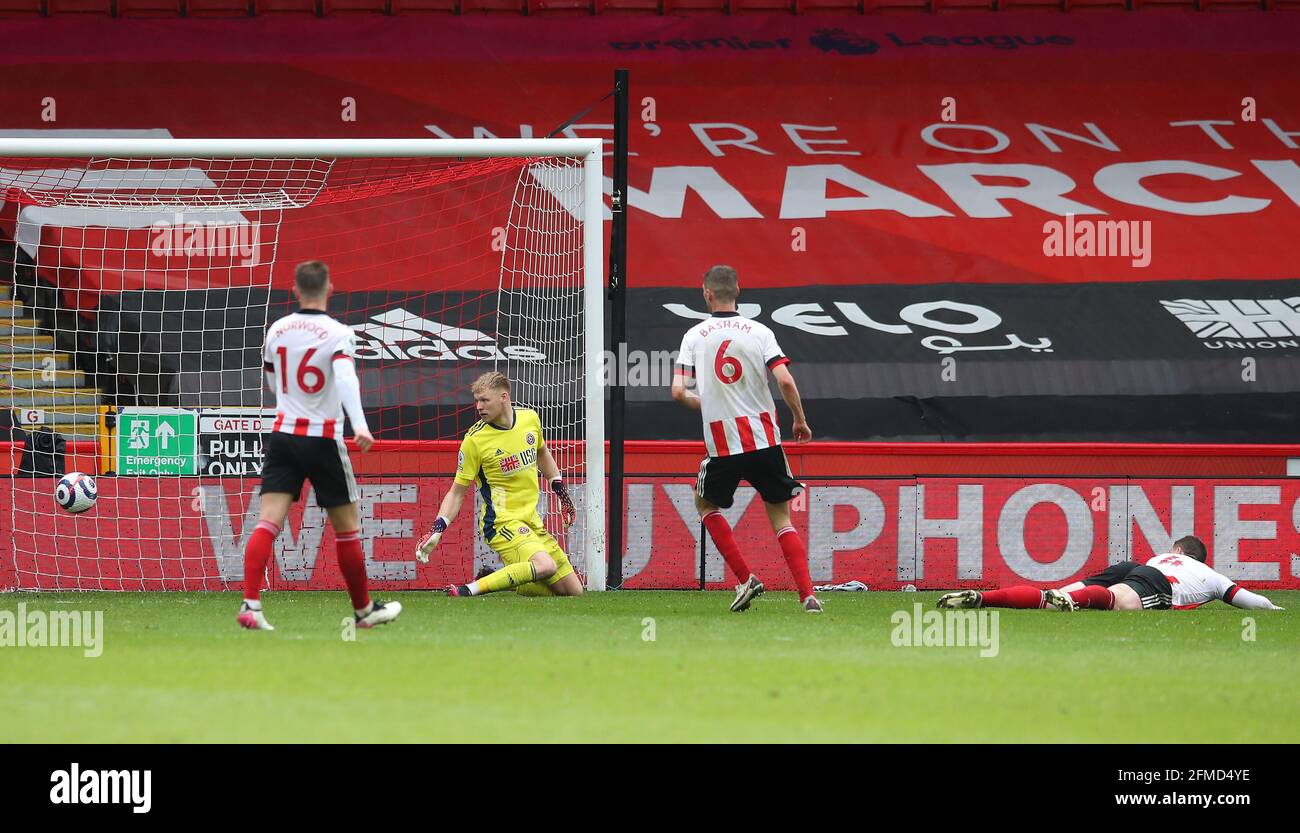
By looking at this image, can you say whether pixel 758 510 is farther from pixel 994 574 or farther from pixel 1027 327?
pixel 1027 327

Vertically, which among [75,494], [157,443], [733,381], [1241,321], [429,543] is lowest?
[429,543]

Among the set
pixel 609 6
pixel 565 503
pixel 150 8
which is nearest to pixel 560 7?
Result: pixel 609 6

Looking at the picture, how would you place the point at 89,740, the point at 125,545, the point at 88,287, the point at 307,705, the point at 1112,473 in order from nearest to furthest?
the point at 89,740 < the point at 307,705 < the point at 125,545 < the point at 1112,473 < the point at 88,287

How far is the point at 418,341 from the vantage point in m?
14.8

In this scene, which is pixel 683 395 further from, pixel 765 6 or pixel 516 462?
pixel 765 6

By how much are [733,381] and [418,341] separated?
662 cm

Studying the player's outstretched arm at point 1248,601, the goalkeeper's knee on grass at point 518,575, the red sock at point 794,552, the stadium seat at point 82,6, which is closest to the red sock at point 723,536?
the red sock at point 794,552

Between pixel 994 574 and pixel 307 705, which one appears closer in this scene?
pixel 307 705

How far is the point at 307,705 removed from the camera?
496cm

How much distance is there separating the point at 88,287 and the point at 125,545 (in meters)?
4.67

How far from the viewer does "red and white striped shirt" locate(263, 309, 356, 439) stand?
22.9 ft

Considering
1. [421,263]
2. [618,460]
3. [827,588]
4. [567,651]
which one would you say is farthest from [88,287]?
[567,651]

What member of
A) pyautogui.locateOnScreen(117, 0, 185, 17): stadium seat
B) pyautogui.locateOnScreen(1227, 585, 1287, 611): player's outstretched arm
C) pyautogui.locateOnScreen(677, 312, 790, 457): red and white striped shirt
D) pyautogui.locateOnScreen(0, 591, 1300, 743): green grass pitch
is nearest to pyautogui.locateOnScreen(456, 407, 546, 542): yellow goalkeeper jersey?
pyautogui.locateOnScreen(0, 591, 1300, 743): green grass pitch

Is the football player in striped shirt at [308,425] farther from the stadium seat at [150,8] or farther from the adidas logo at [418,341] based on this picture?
the stadium seat at [150,8]
